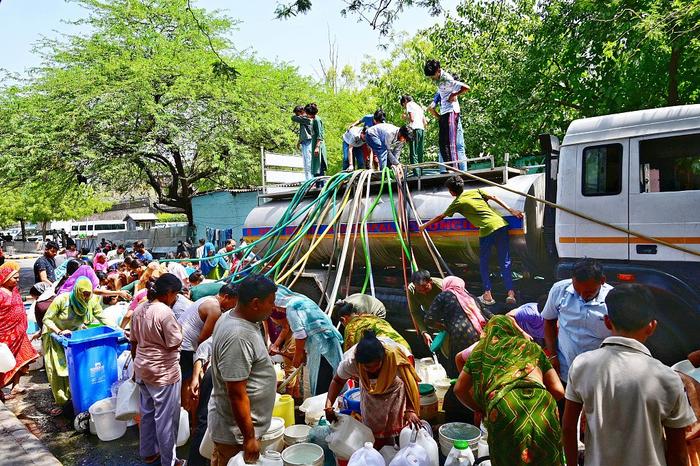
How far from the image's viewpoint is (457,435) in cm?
347

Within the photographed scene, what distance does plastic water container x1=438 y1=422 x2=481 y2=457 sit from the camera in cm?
330

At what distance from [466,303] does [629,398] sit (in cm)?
213

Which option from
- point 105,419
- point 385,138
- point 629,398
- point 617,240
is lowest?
point 105,419

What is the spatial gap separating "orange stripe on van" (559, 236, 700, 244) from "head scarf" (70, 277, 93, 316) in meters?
5.27

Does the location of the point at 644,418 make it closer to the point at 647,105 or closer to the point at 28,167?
the point at 647,105

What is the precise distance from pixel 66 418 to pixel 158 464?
6.51 ft

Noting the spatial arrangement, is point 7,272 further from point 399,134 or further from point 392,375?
point 399,134

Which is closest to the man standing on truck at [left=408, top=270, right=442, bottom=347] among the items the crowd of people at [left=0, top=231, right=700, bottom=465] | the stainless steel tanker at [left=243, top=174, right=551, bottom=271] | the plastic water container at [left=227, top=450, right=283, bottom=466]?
the crowd of people at [left=0, top=231, right=700, bottom=465]

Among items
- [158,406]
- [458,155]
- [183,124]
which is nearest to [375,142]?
[458,155]

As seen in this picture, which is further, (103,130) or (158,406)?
(103,130)

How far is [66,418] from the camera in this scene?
5445 millimetres

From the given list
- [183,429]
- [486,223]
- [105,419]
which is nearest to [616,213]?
[486,223]

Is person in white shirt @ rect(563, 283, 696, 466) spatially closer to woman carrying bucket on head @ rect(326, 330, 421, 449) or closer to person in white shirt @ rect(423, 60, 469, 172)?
woman carrying bucket on head @ rect(326, 330, 421, 449)

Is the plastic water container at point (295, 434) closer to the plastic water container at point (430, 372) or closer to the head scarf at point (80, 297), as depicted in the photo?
the plastic water container at point (430, 372)
